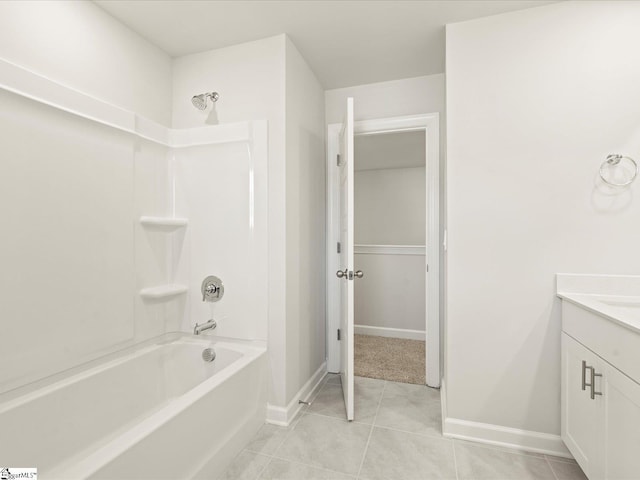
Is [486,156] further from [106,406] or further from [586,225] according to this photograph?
[106,406]

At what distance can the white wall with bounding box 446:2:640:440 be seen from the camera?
1679 mm

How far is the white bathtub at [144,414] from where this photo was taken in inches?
46.8

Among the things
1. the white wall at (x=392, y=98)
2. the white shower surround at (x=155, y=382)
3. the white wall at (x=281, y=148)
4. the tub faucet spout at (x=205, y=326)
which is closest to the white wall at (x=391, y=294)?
the white wall at (x=281, y=148)

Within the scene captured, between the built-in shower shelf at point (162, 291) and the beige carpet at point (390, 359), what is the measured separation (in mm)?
1618

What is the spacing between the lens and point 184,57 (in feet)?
7.57

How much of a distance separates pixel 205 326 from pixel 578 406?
6.60 feet

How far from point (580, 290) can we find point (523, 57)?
129 cm

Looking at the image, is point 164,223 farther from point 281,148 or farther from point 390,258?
point 390,258

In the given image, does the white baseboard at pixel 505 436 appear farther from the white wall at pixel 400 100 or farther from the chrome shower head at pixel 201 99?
the chrome shower head at pixel 201 99

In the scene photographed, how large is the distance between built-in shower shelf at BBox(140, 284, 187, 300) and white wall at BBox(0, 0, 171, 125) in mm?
1118

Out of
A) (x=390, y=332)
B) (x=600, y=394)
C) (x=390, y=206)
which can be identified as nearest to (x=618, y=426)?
(x=600, y=394)

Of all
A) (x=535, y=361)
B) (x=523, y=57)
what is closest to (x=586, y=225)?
(x=535, y=361)

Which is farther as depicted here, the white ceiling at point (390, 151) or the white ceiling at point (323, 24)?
the white ceiling at point (390, 151)

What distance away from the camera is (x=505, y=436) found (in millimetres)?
1804
